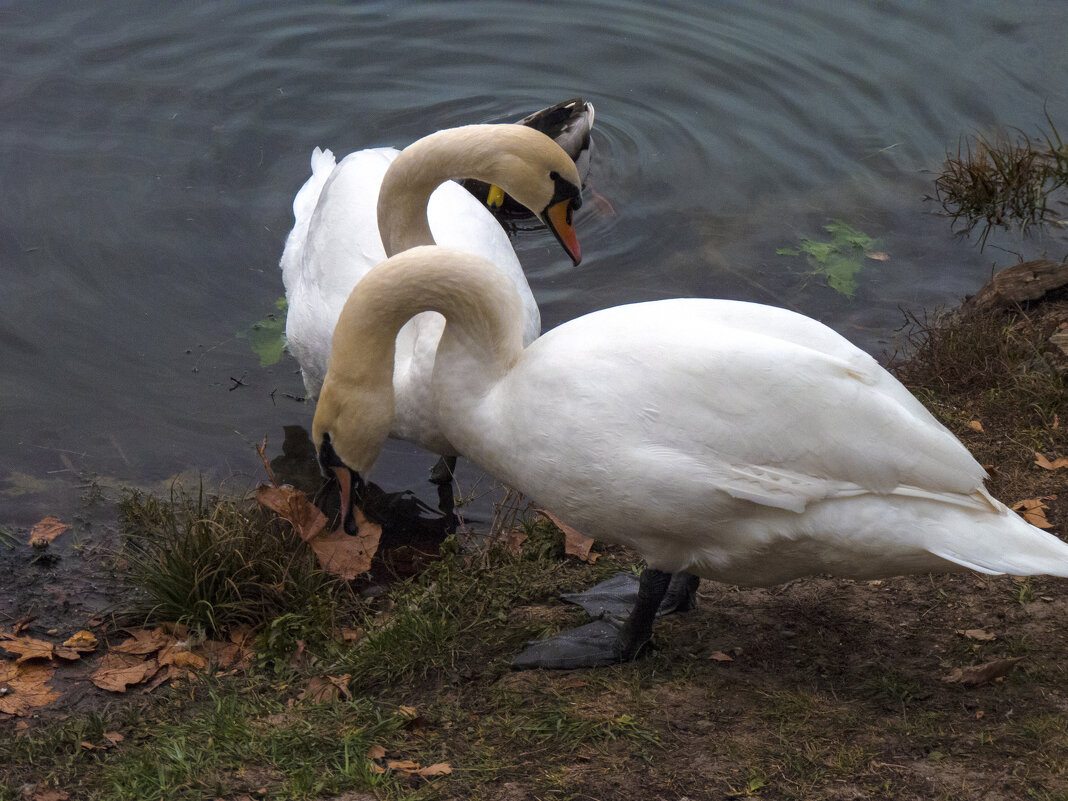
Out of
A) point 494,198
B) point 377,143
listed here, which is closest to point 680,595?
point 494,198

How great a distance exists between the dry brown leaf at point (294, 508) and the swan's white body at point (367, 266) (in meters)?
0.51

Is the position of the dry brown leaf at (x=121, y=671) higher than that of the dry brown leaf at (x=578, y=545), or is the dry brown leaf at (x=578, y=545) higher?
the dry brown leaf at (x=578, y=545)

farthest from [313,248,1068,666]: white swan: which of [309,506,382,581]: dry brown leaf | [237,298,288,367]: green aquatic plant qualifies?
[237,298,288,367]: green aquatic plant

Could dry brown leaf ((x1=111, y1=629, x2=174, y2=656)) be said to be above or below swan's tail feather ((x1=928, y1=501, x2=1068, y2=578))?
below

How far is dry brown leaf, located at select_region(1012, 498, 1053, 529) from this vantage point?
447 centimetres

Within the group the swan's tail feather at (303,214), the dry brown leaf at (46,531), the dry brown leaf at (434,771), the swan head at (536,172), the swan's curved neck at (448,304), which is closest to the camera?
the dry brown leaf at (434,771)

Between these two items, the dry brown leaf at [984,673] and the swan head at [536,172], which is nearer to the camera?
the dry brown leaf at [984,673]

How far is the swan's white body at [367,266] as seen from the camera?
4607mm

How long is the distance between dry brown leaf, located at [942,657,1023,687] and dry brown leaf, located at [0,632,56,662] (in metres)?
3.16

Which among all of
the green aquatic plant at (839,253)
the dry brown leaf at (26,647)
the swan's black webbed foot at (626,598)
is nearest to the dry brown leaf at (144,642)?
the dry brown leaf at (26,647)

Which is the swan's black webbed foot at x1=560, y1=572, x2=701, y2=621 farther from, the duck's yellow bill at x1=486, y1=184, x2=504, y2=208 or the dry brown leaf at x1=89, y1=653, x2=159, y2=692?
the duck's yellow bill at x1=486, y1=184, x2=504, y2=208

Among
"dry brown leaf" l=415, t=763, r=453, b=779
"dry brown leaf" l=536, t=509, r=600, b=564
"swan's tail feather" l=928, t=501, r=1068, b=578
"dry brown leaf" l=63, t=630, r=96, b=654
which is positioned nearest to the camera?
"dry brown leaf" l=415, t=763, r=453, b=779

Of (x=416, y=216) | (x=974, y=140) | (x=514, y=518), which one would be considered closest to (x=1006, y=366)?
(x=514, y=518)

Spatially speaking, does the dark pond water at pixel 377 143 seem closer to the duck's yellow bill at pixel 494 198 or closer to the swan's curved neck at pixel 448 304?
the duck's yellow bill at pixel 494 198
